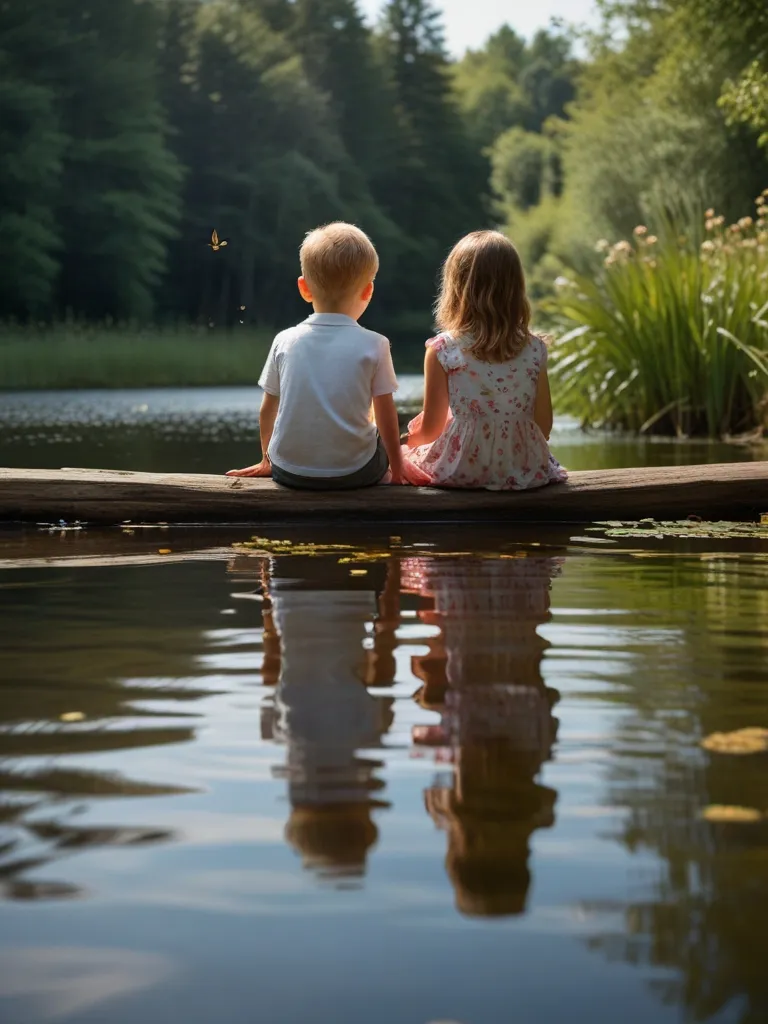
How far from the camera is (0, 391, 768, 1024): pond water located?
180 cm

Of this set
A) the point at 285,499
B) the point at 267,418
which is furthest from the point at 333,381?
the point at 285,499

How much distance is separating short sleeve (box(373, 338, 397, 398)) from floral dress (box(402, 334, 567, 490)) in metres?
0.24

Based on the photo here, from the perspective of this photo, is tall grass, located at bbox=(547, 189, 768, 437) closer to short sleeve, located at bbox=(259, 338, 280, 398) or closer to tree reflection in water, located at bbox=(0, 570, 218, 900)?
short sleeve, located at bbox=(259, 338, 280, 398)

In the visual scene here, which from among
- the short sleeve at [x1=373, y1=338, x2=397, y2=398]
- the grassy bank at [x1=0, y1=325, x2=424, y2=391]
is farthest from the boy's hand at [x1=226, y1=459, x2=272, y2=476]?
the grassy bank at [x1=0, y1=325, x2=424, y2=391]

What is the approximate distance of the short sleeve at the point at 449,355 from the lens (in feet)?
19.7

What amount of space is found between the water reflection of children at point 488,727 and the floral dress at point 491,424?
132 cm

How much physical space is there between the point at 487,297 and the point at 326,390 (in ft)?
2.29

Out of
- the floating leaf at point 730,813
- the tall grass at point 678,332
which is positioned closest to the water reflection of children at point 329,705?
the floating leaf at point 730,813

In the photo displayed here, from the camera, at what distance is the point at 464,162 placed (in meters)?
72.4

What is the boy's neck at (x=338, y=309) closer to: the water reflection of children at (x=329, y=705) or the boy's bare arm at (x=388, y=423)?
the boy's bare arm at (x=388, y=423)

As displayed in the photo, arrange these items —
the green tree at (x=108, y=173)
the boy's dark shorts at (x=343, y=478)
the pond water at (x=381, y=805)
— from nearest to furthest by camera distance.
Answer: the pond water at (x=381, y=805)
the boy's dark shorts at (x=343, y=478)
the green tree at (x=108, y=173)

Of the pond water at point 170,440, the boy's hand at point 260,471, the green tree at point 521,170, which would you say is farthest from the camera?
the green tree at point 521,170

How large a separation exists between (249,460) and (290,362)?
16.9 feet

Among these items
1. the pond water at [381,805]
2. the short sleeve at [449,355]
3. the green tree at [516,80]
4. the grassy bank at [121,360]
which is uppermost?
the green tree at [516,80]
